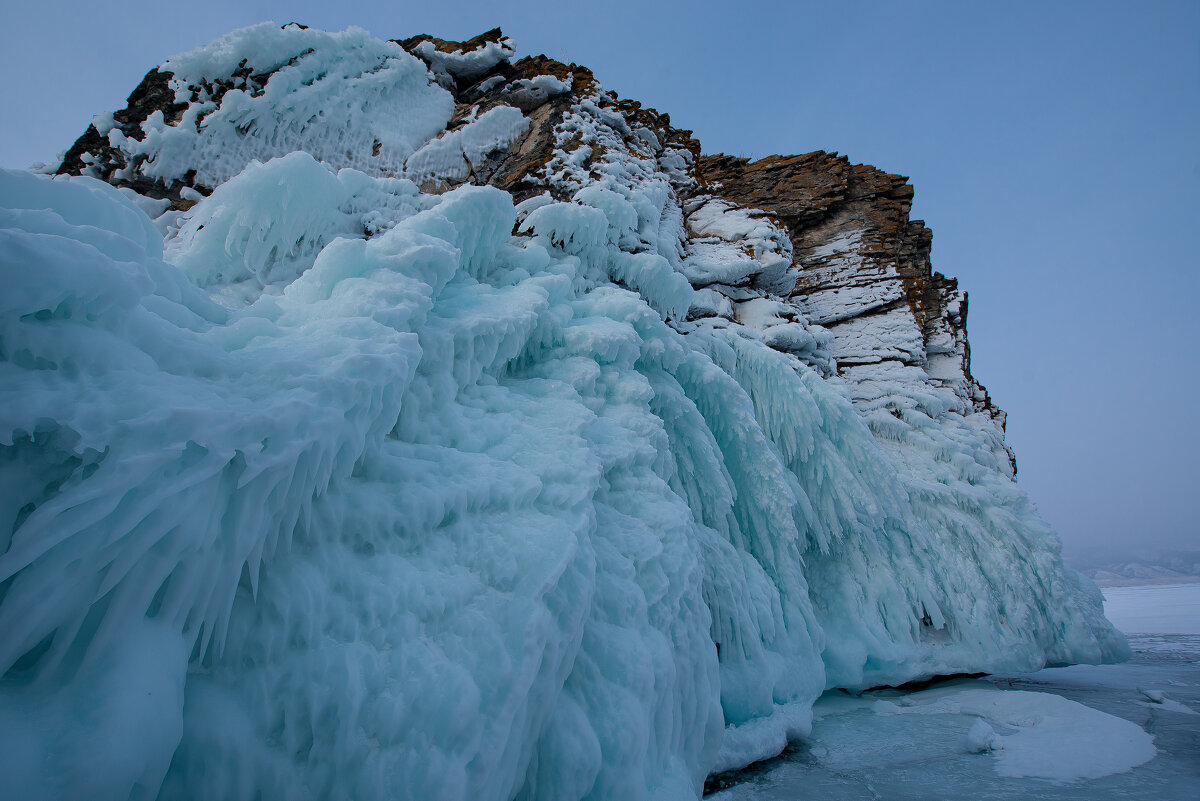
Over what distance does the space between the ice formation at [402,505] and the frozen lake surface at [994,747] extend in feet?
1.41

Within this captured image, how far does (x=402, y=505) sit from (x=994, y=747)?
683 cm

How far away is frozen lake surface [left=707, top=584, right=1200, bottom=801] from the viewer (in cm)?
438

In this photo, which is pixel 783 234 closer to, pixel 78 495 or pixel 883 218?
pixel 883 218

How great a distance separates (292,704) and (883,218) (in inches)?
692

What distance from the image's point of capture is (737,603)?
5.26 meters

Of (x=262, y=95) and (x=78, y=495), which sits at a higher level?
(x=262, y=95)

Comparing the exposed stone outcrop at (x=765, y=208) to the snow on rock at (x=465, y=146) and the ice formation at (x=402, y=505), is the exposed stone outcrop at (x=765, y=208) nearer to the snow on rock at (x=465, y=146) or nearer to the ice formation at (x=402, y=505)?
the snow on rock at (x=465, y=146)

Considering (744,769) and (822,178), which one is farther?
(822,178)

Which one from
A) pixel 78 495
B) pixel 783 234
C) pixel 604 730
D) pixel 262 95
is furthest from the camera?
pixel 783 234

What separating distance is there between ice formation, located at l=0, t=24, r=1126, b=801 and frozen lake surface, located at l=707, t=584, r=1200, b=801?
1.41 ft

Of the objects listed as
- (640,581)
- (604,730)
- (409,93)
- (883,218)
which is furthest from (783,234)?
(604,730)

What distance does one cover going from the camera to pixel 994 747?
5477 millimetres

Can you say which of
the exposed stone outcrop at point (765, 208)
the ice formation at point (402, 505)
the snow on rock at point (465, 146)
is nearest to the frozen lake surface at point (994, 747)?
the ice formation at point (402, 505)

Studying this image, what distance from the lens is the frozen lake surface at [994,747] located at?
4.38m
